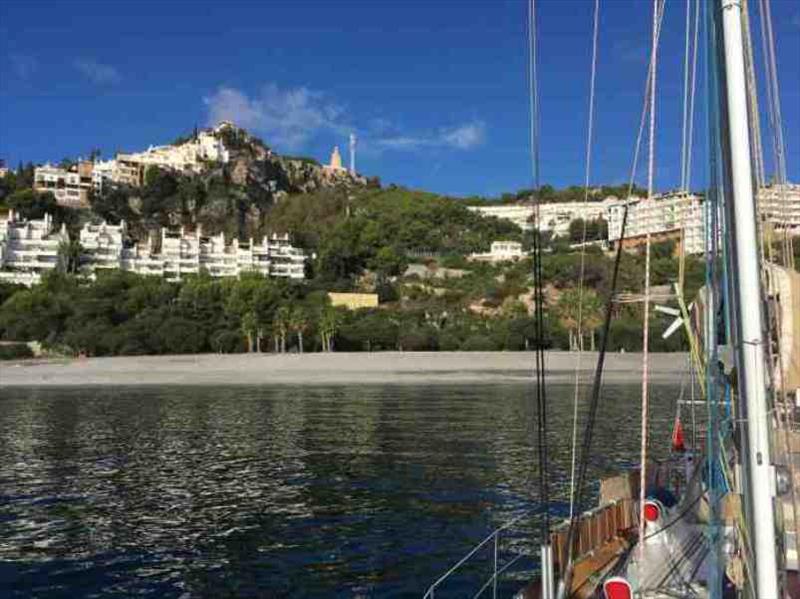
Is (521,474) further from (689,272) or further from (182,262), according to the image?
(182,262)

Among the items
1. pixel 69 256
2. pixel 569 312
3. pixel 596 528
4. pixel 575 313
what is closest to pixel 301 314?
pixel 569 312

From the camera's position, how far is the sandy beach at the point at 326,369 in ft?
270

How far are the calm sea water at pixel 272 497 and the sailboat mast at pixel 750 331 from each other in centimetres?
1014

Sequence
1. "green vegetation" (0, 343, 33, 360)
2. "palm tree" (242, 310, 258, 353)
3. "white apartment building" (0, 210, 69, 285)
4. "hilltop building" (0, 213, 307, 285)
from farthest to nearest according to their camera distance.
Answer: "hilltop building" (0, 213, 307, 285), "white apartment building" (0, 210, 69, 285), "palm tree" (242, 310, 258, 353), "green vegetation" (0, 343, 33, 360)

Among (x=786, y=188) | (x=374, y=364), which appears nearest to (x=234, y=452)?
(x=786, y=188)

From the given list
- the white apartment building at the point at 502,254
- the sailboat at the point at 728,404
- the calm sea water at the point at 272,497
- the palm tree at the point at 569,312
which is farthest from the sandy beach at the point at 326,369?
the white apartment building at the point at 502,254

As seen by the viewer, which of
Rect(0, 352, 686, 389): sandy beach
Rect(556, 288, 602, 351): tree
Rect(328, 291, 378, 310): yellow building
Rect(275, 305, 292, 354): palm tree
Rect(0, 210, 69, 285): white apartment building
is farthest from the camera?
Rect(0, 210, 69, 285): white apartment building

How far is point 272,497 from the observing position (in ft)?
77.9

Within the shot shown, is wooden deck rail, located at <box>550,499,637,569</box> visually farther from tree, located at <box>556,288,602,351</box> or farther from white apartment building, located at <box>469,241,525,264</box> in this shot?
white apartment building, located at <box>469,241,525,264</box>

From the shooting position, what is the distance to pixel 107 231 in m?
168

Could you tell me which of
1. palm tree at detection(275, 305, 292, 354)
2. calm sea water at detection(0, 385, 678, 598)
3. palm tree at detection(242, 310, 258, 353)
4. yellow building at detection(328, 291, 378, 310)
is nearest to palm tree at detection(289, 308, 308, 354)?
palm tree at detection(275, 305, 292, 354)

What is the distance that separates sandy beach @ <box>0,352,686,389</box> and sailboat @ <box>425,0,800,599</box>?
66377mm

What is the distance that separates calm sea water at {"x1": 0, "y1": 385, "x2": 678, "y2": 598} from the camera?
16047 millimetres

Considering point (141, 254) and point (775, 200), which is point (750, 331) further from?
point (141, 254)
